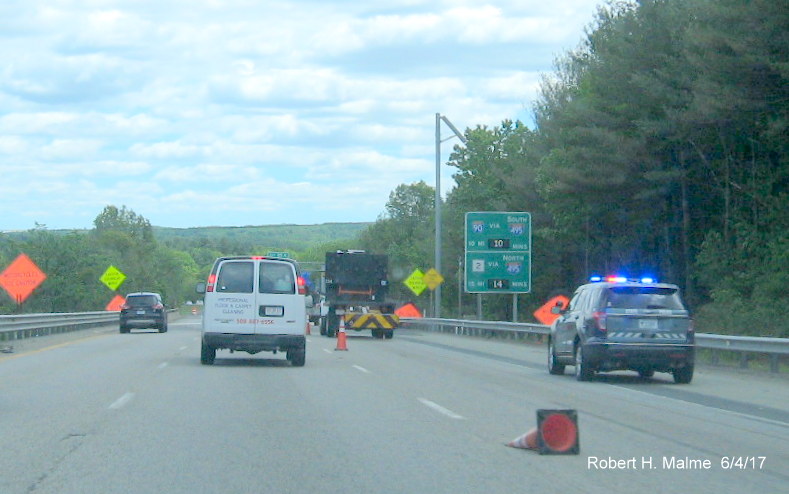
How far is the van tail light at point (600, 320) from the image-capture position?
19656 millimetres

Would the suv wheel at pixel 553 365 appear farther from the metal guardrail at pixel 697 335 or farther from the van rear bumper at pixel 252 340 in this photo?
the van rear bumper at pixel 252 340

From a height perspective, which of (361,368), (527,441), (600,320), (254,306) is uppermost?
(254,306)

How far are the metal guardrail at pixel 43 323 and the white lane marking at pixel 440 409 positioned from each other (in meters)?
19.6

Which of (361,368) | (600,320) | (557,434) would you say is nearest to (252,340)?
(361,368)

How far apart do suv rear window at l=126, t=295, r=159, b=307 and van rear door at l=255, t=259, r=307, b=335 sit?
920 inches

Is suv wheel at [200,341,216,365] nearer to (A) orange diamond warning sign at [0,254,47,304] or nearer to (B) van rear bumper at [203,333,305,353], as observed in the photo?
(B) van rear bumper at [203,333,305,353]

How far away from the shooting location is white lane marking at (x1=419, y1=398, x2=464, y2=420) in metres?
14.3

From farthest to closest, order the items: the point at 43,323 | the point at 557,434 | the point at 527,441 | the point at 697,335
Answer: the point at 43,323, the point at 697,335, the point at 527,441, the point at 557,434

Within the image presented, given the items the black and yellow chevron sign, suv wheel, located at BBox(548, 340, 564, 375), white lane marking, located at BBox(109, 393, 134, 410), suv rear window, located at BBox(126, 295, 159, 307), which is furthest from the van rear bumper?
suv rear window, located at BBox(126, 295, 159, 307)

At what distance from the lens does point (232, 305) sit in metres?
22.7

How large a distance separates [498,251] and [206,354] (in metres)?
20.5

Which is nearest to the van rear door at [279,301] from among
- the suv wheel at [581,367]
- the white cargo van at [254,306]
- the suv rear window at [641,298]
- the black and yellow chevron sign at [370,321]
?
the white cargo van at [254,306]

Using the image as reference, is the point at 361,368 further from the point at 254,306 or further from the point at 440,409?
the point at 440,409

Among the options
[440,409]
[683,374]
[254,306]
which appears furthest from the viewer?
[254,306]
